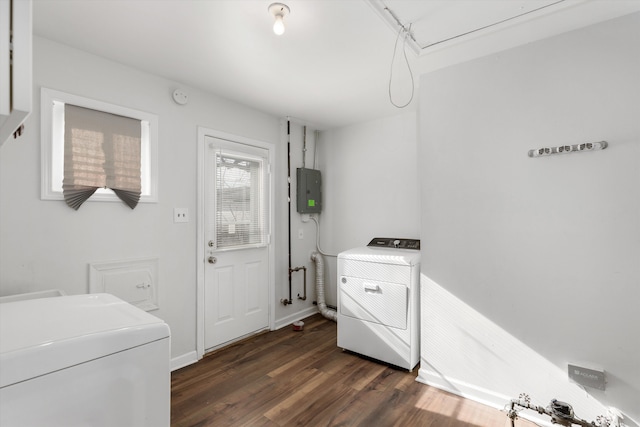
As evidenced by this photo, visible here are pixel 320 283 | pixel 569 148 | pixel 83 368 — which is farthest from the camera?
pixel 320 283

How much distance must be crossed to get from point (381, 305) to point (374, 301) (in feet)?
0.23

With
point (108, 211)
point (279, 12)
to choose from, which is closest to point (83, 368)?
point (108, 211)

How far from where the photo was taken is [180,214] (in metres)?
2.55

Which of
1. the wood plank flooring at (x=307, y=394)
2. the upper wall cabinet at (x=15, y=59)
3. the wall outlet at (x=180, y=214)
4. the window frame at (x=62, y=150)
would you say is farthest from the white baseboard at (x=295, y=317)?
the upper wall cabinet at (x=15, y=59)

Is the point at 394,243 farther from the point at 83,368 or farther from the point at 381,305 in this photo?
the point at 83,368

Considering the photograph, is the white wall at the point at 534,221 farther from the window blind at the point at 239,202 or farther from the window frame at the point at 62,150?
the window frame at the point at 62,150

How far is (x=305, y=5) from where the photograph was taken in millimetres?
1595

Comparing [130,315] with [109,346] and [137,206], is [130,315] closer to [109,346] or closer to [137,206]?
[109,346]

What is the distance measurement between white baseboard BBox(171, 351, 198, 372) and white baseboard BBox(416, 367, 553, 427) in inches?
71.4

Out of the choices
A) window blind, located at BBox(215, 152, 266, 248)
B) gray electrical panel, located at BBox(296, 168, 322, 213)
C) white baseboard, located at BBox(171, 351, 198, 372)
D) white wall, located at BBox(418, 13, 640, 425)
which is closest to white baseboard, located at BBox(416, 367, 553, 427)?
white wall, located at BBox(418, 13, 640, 425)

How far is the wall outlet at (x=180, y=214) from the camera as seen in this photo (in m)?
2.52

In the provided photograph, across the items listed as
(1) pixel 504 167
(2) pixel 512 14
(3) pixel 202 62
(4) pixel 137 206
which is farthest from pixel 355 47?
(4) pixel 137 206

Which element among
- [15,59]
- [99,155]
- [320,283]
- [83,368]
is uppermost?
[99,155]

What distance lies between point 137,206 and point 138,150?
0.42 meters
